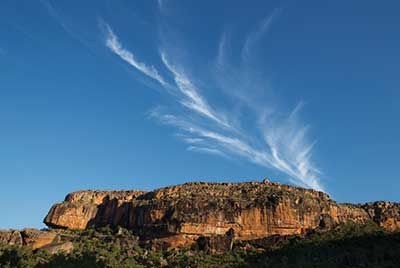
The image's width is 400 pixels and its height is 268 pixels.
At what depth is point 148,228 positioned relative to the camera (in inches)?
3388

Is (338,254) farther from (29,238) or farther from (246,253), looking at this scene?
(29,238)

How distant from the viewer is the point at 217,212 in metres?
84.4

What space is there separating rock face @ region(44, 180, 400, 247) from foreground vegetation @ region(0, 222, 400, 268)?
3618 mm

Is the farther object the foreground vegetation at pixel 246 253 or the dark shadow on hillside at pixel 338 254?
the dark shadow on hillside at pixel 338 254

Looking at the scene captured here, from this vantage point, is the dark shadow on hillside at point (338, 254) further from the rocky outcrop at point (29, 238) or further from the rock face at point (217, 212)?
the rocky outcrop at point (29, 238)

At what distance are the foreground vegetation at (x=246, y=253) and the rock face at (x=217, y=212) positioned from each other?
3618mm

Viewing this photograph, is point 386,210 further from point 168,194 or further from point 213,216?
point 168,194

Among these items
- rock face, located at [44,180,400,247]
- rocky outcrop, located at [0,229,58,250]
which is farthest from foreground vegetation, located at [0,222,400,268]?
rocky outcrop, located at [0,229,58,250]

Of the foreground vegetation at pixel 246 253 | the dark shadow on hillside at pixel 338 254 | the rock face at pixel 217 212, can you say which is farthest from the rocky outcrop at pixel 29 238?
the dark shadow on hillside at pixel 338 254

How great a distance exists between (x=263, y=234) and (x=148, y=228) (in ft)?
67.5

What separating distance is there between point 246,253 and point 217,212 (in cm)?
1070

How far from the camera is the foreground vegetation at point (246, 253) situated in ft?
201

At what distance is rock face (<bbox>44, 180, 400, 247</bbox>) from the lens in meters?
83.4

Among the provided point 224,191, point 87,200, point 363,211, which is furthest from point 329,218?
point 87,200
